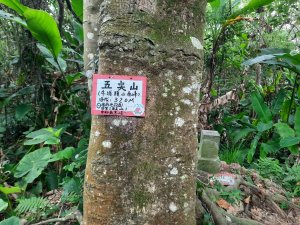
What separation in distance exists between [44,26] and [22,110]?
51.1 inches

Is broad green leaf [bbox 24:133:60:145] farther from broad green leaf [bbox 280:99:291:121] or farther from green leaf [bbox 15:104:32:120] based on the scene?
broad green leaf [bbox 280:99:291:121]

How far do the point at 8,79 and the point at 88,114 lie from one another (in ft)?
4.28

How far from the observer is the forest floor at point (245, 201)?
210 centimetres

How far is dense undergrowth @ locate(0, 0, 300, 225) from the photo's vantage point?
2.43 metres

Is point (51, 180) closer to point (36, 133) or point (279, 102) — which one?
point (36, 133)

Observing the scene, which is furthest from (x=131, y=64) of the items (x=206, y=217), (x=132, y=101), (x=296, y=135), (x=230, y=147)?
(x=230, y=147)

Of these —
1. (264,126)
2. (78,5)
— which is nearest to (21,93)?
(78,5)

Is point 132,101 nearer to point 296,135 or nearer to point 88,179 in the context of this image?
point 88,179

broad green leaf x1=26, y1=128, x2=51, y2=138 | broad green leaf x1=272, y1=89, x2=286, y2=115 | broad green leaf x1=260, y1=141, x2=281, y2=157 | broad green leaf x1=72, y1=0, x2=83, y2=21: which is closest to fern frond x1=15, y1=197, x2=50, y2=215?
broad green leaf x1=26, y1=128, x2=51, y2=138

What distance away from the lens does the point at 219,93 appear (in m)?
5.10

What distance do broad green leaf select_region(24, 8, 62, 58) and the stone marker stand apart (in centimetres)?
150

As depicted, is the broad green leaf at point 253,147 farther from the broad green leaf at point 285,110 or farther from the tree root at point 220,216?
the tree root at point 220,216

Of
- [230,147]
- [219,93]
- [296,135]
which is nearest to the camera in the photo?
[296,135]

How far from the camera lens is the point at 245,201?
2.49 meters
